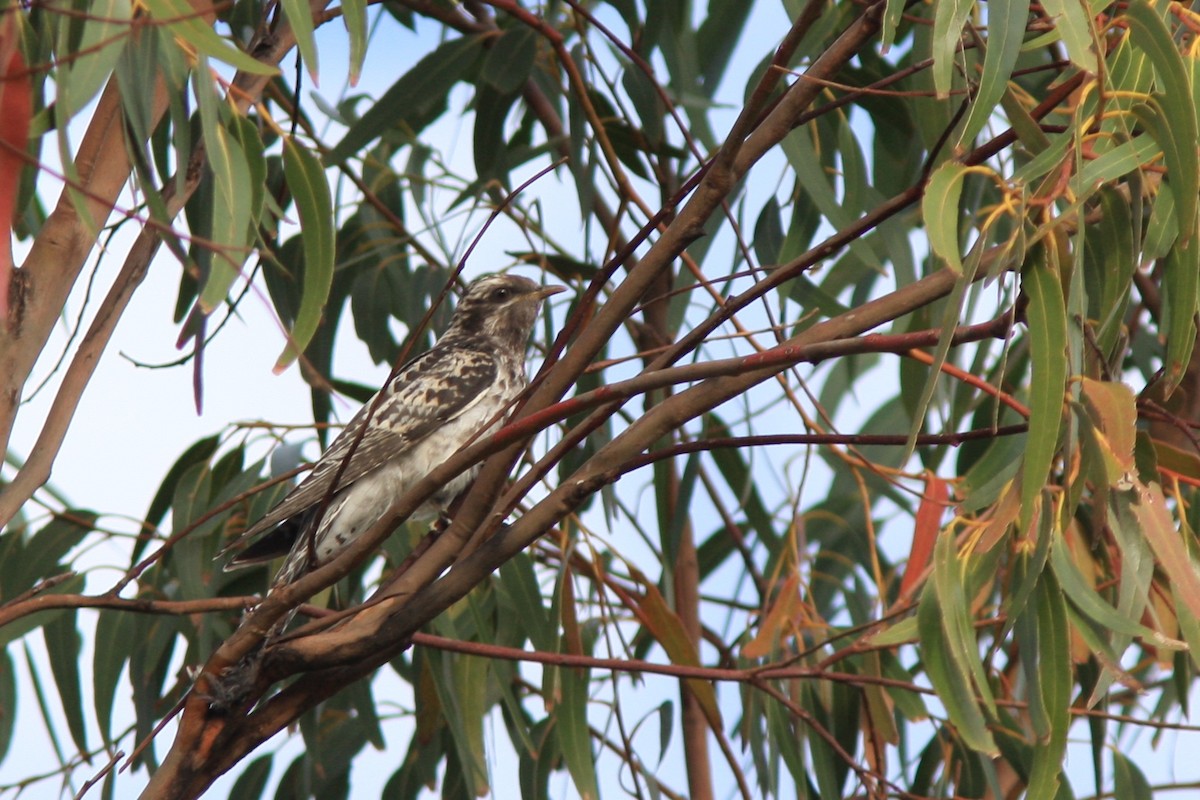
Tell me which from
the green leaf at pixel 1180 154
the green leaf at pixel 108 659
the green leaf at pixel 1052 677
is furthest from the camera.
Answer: the green leaf at pixel 108 659

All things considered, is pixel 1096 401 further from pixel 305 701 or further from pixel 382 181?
pixel 382 181

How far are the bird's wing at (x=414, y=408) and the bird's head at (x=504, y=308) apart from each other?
22 centimetres

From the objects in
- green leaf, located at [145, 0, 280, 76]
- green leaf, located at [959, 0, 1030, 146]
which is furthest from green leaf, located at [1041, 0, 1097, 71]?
green leaf, located at [145, 0, 280, 76]

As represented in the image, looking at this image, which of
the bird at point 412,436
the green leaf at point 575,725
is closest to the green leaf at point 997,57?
the green leaf at point 575,725

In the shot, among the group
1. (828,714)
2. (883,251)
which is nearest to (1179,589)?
(828,714)

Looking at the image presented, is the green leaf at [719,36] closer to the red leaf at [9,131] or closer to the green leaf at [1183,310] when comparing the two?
the green leaf at [1183,310]

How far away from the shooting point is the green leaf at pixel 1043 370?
5.86ft

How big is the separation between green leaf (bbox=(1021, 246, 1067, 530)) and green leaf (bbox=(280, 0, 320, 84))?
3.45 feet

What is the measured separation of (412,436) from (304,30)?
202 centimetres

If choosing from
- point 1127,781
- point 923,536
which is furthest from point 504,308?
point 1127,781

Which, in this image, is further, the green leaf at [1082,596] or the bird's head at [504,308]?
the bird's head at [504,308]

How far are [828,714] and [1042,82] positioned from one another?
1.87m

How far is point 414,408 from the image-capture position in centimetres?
406

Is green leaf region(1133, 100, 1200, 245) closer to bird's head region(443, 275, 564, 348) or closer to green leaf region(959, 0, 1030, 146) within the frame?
green leaf region(959, 0, 1030, 146)
